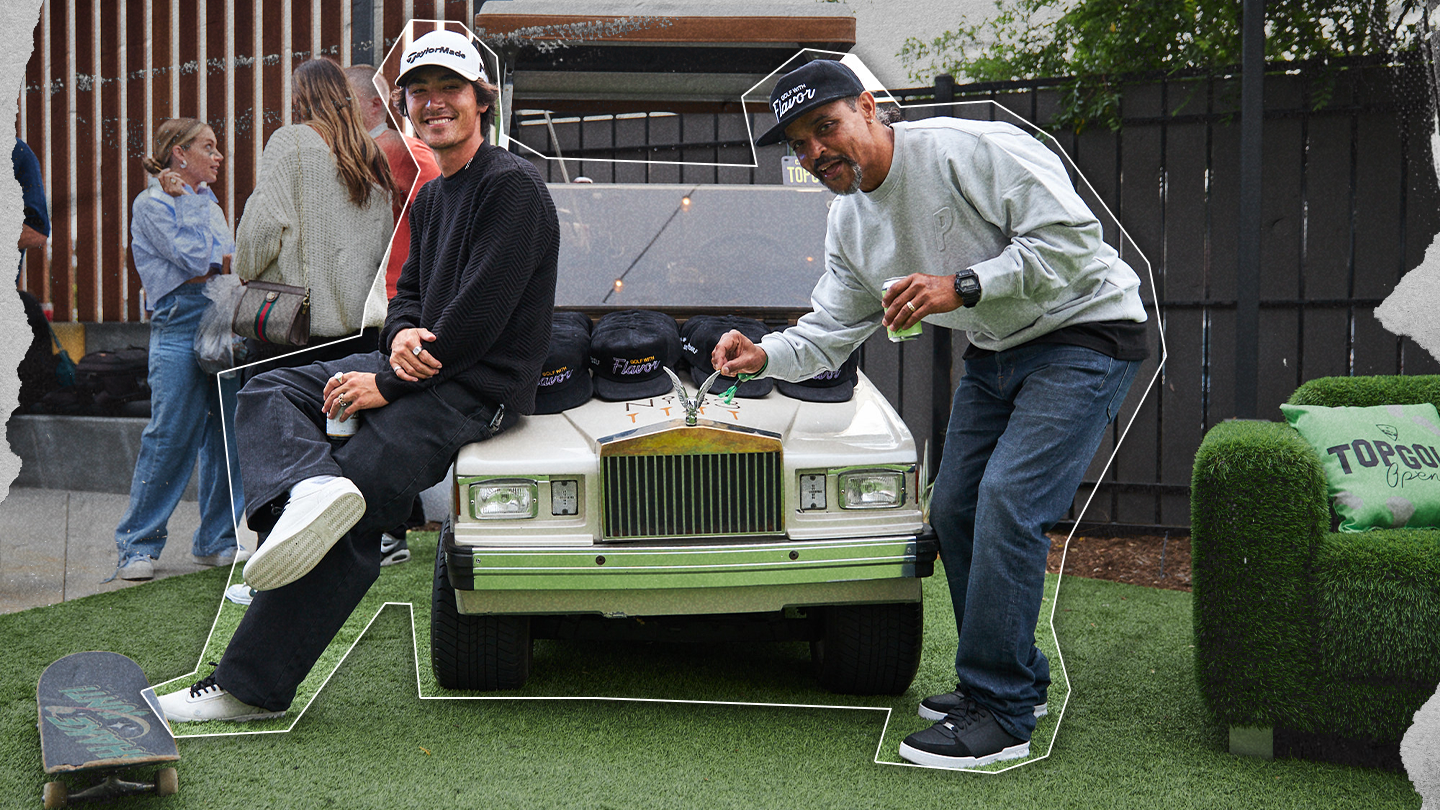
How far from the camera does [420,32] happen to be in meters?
2.95

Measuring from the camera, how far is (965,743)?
8.68 feet

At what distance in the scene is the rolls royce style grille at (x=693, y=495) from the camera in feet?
9.23

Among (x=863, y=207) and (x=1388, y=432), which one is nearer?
Result: (x=863, y=207)

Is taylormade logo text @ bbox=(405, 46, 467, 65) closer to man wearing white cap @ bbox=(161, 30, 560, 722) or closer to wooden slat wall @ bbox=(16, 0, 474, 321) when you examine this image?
man wearing white cap @ bbox=(161, 30, 560, 722)

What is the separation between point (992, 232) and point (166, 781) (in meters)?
2.37

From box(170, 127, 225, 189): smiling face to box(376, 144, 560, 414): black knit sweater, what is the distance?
21.4 inches

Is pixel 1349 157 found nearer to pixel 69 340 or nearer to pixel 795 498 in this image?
pixel 795 498

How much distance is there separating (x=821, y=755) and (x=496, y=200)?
1.73 m

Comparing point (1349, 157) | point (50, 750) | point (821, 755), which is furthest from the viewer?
point (1349, 157)

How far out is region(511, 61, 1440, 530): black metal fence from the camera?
208 inches

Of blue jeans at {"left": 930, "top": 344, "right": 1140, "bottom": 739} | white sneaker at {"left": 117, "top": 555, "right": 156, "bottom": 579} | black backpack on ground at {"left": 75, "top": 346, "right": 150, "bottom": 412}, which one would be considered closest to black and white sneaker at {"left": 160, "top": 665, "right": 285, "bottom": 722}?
white sneaker at {"left": 117, "top": 555, "right": 156, "bottom": 579}

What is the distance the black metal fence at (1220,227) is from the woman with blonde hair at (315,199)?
7.36 feet

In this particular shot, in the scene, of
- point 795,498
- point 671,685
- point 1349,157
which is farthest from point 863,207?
point 1349,157

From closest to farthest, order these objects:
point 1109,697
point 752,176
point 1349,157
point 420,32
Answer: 1. point 420,32
2. point 1109,697
3. point 752,176
4. point 1349,157
